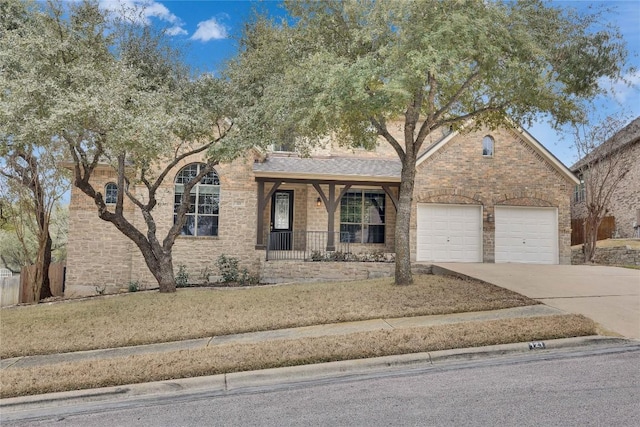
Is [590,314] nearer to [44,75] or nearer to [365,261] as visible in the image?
[365,261]

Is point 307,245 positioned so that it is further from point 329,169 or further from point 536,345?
point 536,345

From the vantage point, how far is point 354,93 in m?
9.10

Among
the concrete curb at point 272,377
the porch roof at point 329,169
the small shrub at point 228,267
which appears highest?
the porch roof at point 329,169

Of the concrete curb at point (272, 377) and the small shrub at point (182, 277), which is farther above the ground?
the small shrub at point (182, 277)

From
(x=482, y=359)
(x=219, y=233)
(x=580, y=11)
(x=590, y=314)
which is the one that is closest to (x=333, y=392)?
(x=482, y=359)

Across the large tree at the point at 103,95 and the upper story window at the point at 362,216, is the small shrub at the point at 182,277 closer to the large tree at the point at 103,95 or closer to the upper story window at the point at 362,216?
the large tree at the point at 103,95

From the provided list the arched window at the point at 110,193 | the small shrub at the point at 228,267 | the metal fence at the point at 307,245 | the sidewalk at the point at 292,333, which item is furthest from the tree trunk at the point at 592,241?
the arched window at the point at 110,193

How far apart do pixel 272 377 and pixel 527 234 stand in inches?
521

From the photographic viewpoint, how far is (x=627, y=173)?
20.9 metres

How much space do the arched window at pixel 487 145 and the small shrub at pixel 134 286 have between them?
41.1 ft

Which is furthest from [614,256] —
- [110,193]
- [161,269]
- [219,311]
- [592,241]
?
[110,193]

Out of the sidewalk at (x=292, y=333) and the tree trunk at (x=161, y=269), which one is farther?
the tree trunk at (x=161, y=269)

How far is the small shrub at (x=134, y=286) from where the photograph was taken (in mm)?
14973

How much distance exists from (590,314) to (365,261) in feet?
24.9
